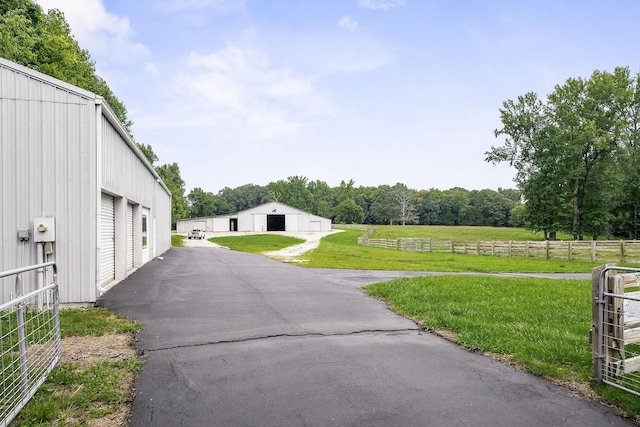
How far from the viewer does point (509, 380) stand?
4141 millimetres

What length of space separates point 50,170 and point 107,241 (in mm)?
3217

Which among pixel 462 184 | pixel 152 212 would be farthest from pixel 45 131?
pixel 462 184

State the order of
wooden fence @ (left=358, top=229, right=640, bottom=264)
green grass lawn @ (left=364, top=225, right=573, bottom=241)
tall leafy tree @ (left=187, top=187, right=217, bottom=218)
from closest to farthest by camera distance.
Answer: wooden fence @ (left=358, top=229, right=640, bottom=264) → green grass lawn @ (left=364, top=225, right=573, bottom=241) → tall leafy tree @ (left=187, top=187, right=217, bottom=218)

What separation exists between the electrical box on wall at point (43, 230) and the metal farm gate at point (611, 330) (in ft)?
28.6

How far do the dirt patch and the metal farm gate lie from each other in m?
4.60

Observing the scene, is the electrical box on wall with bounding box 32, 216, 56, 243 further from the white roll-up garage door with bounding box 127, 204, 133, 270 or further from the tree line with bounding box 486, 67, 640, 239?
the tree line with bounding box 486, 67, 640, 239

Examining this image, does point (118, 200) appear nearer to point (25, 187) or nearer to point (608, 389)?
point (25, 187)

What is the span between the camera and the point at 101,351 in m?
5.00

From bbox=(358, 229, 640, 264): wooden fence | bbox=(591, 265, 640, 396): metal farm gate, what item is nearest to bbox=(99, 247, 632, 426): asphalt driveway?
bbox=(591, 265, 640, 396): metal farm gate

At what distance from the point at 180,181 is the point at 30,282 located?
7507cm

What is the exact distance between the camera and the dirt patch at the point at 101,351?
3989mm

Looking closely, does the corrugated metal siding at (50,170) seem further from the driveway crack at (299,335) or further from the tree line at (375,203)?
the tree line at (375,203)

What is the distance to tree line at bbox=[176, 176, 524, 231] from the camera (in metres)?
96.4

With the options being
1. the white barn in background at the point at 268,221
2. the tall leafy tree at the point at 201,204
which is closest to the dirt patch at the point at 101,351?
the white barn in background at the point at 268,221
